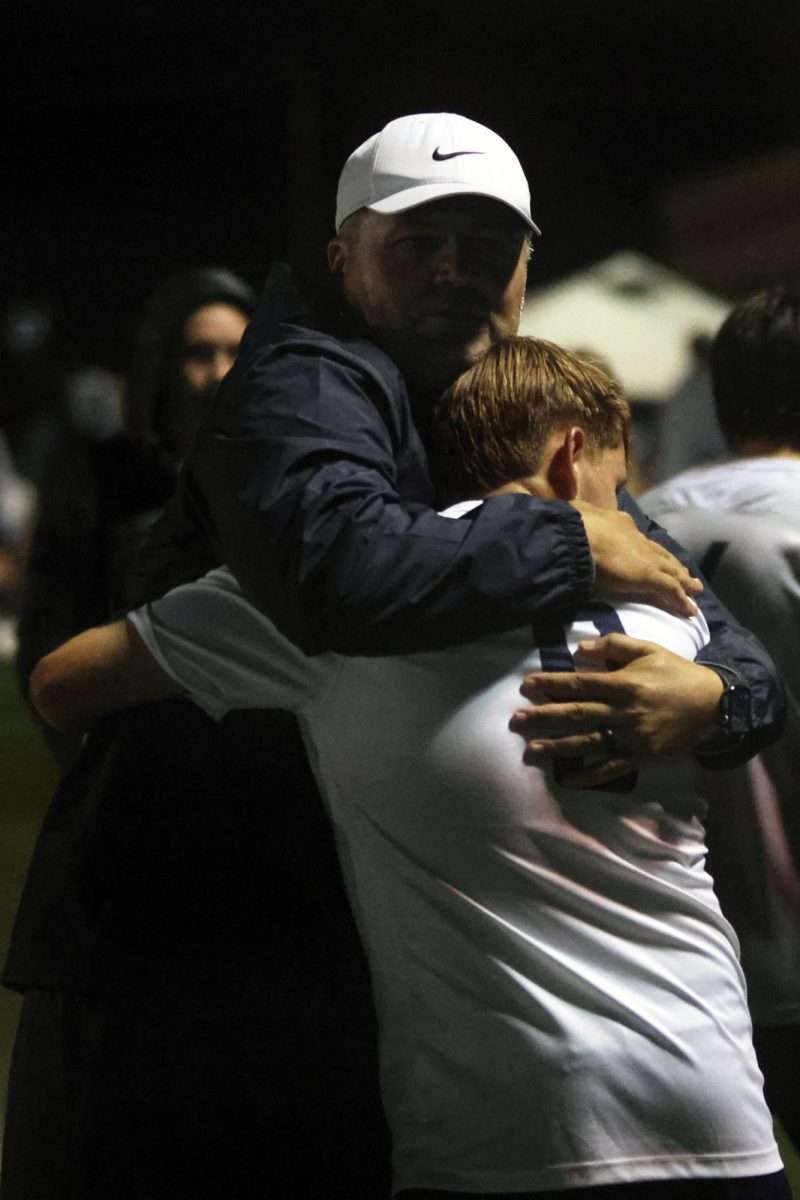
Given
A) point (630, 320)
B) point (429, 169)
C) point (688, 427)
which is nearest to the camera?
point (429, 169)

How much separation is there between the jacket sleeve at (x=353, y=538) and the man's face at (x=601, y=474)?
0.23 feet

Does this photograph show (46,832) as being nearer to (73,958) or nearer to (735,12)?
(73,958)

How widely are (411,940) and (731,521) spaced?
103cm

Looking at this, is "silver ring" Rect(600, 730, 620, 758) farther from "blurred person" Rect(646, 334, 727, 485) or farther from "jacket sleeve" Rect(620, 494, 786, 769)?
"blurred person" Rect(646, 334, 727, 485)

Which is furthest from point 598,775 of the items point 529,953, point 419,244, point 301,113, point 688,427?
point 301,113

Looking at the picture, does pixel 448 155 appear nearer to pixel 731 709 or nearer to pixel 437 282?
pixel 437 282

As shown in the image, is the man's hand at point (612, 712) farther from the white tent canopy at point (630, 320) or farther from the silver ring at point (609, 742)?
the white tent canopy at point (630, 320)

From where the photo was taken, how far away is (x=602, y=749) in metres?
1.35

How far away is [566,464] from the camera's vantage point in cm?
139

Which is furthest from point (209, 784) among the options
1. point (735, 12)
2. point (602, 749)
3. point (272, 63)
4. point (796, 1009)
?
point (272, 63)

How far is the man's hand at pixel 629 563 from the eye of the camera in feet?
4.43

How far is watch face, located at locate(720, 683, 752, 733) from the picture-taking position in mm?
1468

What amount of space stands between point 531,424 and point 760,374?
115 cm

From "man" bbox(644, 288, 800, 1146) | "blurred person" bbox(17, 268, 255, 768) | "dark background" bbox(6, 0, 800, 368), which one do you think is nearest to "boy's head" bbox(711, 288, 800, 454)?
"man" bbox(644, 288, 800, 1146)
